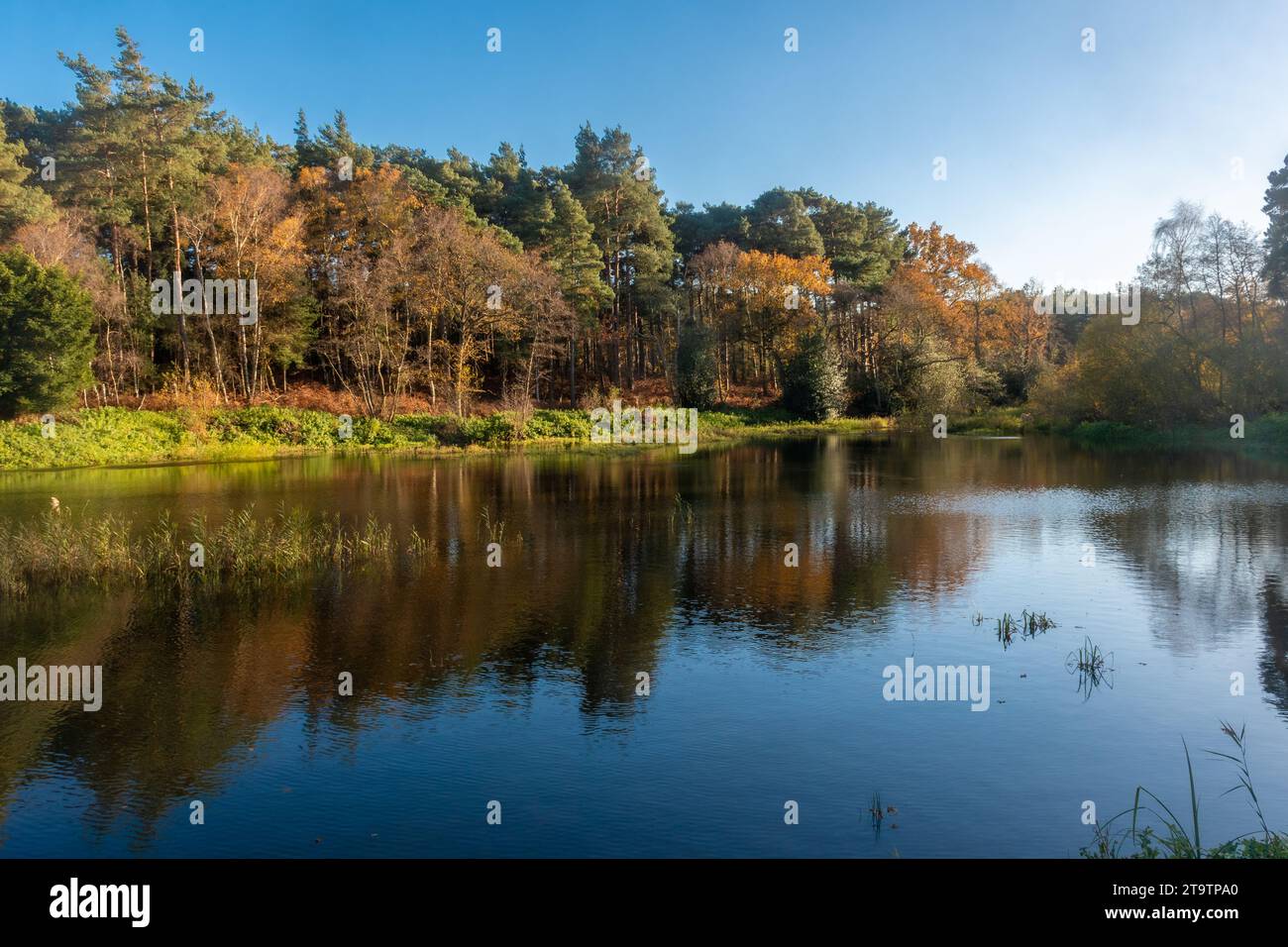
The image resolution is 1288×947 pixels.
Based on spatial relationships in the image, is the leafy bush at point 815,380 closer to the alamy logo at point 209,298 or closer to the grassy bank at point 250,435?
the grassy bank at point 250,435

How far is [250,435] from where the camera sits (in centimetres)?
4172

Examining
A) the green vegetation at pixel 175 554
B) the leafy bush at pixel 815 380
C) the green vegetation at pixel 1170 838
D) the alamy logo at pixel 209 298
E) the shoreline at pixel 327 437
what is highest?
the alamy logo at pixel 209 298

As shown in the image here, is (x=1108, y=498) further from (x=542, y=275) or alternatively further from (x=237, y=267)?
(x=237, y=267)

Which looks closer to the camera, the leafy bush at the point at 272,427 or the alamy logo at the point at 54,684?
the alamy logo at the point at 54,684

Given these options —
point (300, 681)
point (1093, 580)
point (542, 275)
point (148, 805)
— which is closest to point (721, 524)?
point (1093, 580)

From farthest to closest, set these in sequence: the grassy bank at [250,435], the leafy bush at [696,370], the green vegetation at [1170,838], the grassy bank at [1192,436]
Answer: the leafy bush at [696,370] < the grassy bank at [1192,436] < the grassy bank at [250,435] < the green vegetation at [1170,838]

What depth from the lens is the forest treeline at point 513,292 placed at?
42719mm

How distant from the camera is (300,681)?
1054 centimetres
